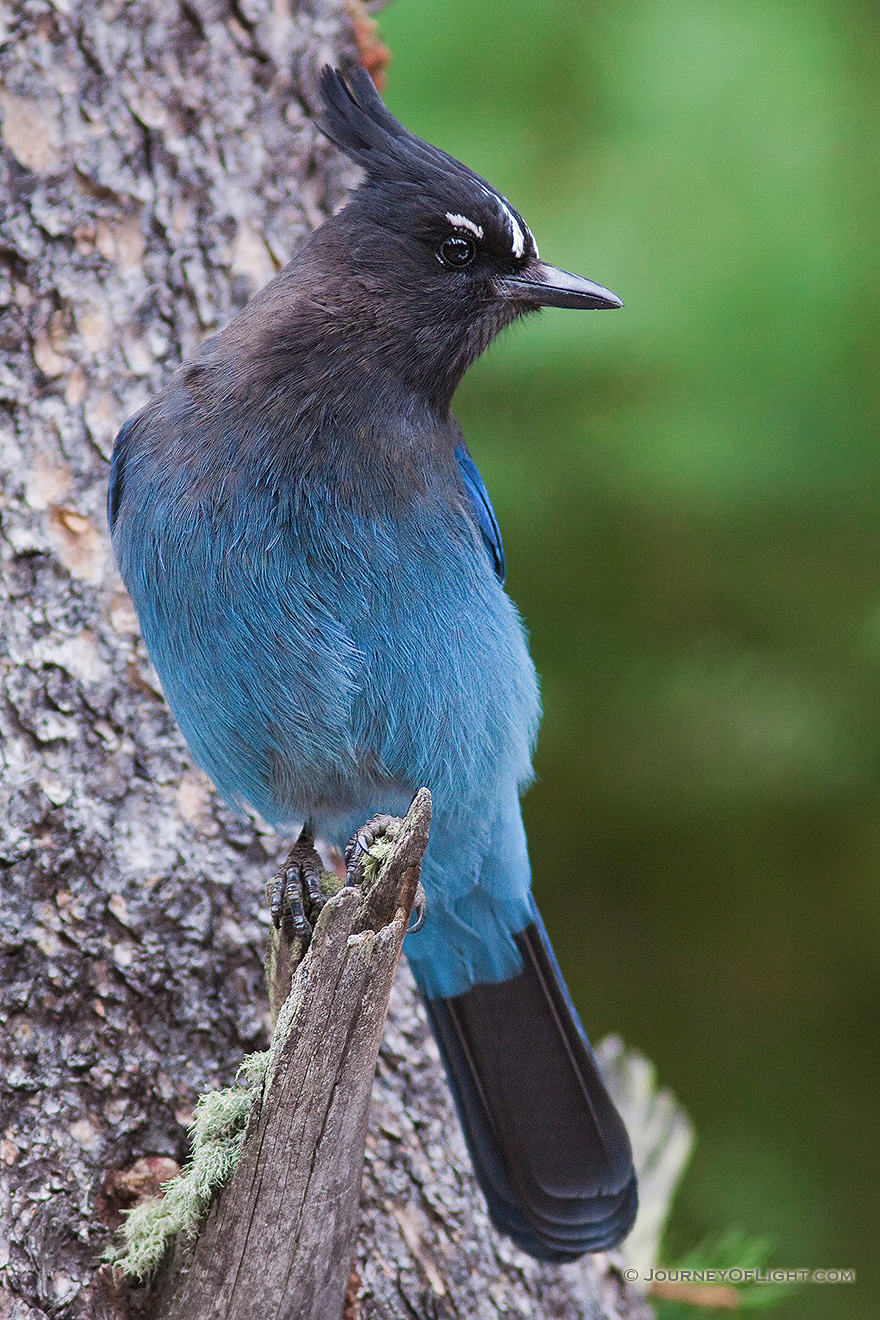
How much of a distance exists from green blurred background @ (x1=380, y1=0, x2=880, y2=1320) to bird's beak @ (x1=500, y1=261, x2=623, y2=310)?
2.24ft

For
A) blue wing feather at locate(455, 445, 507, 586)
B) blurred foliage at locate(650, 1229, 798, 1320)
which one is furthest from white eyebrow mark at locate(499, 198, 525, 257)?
blurred foliage at locate(650, 1229, 798, 1320)

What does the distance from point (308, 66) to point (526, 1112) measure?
95.2 inches

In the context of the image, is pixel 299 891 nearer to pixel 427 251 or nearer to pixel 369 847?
pixel 369 847

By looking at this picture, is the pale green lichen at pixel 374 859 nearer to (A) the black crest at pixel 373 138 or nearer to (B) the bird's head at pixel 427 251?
(B) the bird's head at pixel 427 251

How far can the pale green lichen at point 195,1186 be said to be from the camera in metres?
2.20

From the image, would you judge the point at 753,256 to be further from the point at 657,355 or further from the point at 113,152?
the point at 113,152

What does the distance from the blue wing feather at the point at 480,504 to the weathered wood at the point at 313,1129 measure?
84cm

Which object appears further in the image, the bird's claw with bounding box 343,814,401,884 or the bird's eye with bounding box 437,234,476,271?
the bird's eye with bounding box 437,234,476,271

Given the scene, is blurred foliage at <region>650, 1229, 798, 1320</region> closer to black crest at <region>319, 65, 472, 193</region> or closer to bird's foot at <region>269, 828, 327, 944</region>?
bird's foot at <region>269, 828, 327, 944</region>

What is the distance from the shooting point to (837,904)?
13.0 feet

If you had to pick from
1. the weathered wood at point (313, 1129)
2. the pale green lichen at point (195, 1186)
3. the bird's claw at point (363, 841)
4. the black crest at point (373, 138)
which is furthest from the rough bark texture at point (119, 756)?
the black crest at point (373, 138)

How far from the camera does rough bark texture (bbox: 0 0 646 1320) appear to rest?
7.82 ft

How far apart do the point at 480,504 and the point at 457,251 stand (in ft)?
1.63

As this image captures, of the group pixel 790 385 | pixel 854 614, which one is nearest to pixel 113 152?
pixel 790 385
